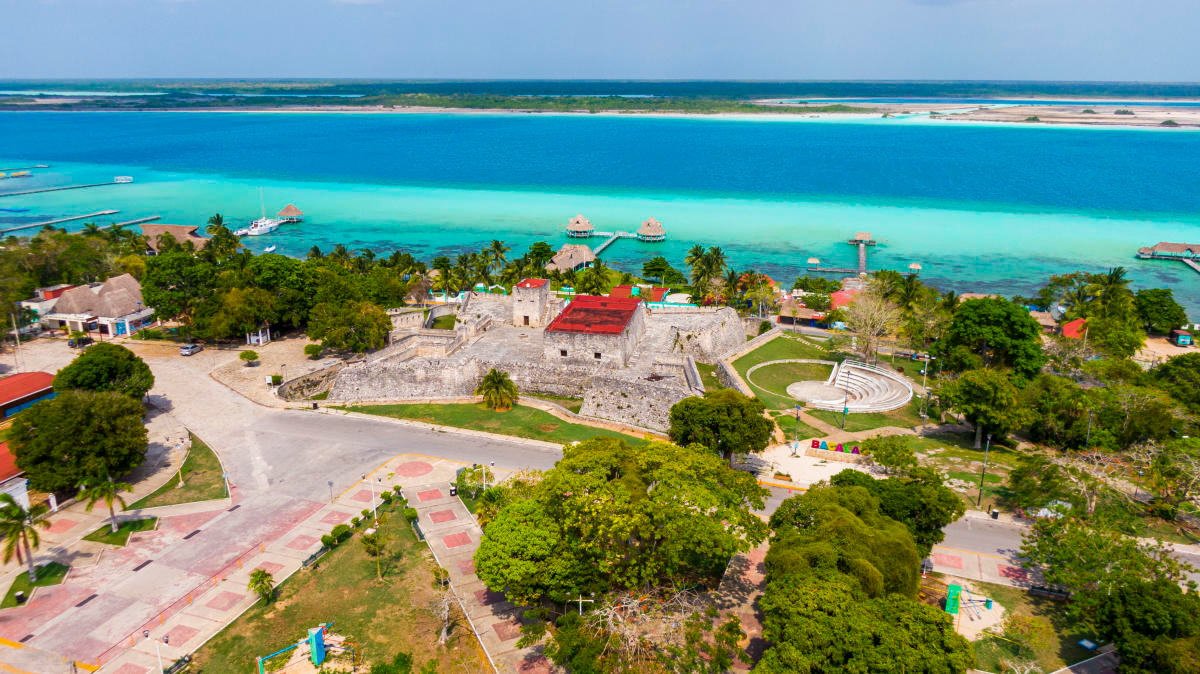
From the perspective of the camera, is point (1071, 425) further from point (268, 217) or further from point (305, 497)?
point (268, 217)

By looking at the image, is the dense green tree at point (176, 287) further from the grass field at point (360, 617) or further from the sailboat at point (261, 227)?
A: the sailboat at point (261, 227)

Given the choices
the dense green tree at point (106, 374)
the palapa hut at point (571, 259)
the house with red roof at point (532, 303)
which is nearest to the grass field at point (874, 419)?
the house with red roof at point (532, 303)

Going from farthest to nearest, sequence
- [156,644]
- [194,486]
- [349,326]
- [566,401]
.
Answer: [349,326], [566,401], [194,486], [156,644]

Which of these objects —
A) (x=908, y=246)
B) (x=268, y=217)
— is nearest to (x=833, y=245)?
(x=908, y=246)

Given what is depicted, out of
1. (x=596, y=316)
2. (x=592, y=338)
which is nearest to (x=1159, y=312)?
(x=596, y=316)

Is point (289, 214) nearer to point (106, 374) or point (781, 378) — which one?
point (106, 374)

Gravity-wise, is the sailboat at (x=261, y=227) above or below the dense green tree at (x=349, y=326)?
above
